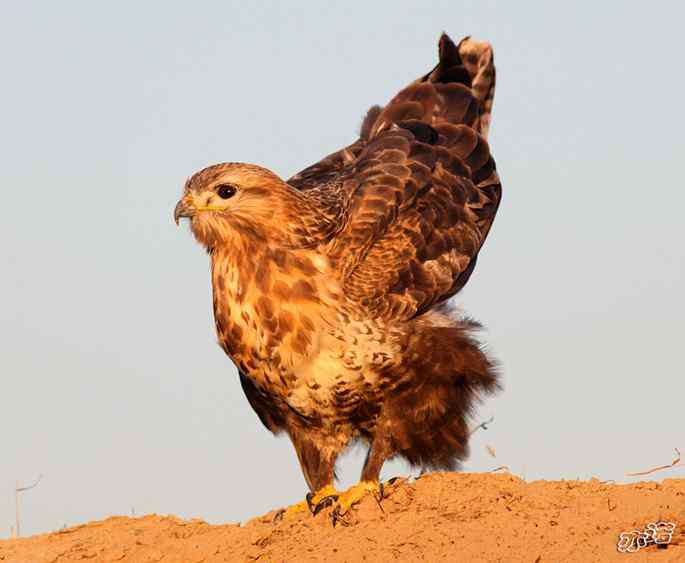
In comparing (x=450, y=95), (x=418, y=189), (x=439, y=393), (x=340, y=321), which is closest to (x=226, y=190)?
(x=340, y=321)

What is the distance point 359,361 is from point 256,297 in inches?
30.6

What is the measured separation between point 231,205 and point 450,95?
131 inches

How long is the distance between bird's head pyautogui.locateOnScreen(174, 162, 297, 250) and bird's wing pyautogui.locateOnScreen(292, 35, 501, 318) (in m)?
0.47

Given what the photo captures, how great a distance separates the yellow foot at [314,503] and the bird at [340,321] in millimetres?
15

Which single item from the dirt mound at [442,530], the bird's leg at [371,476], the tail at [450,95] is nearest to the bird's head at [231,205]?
the bird's leg at [371,476]

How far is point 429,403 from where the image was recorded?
8852mm

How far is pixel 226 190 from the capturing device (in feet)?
28.8

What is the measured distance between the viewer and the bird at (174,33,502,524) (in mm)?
8570

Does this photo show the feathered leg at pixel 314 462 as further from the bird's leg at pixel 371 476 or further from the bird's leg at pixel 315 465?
the bird's leg at pixel 371 476

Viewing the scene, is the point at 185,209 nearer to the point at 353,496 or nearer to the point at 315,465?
the point at 315,465

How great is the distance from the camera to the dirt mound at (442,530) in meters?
7.29

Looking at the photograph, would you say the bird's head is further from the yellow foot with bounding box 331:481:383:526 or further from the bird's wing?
the yellow foot with bounding box 331:481:383:526

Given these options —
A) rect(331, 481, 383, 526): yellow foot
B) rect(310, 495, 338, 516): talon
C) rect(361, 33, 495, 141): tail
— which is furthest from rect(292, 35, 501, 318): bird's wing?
rect(310, 495, 338, 516): talon

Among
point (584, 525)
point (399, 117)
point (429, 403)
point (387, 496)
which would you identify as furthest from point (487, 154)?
point (584, 525)
